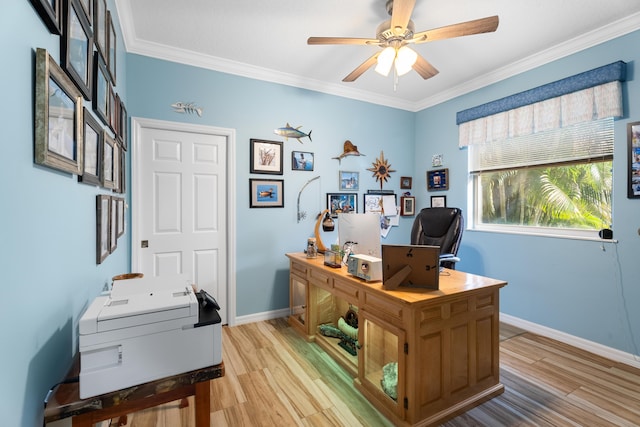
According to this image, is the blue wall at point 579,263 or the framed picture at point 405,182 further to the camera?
the framed picture at point 405,182

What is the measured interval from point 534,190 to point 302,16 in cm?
284

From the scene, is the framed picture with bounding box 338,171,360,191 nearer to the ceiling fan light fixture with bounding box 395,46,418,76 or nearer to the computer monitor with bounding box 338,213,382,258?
the computer monitor with bounding box 338,213,382,258

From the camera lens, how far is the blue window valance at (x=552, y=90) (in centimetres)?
242

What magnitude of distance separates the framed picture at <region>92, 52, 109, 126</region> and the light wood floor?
5.87 ft

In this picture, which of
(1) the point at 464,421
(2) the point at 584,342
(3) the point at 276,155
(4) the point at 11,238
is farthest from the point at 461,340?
(3) the point at 276,155

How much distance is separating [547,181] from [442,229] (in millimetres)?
1170

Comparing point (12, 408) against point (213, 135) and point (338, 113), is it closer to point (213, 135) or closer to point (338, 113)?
point (213, 135)

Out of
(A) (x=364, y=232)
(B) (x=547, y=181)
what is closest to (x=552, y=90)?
(B) (x=547, y=181)

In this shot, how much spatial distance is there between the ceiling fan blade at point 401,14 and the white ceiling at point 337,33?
1.23ft

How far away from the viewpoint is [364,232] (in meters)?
2.40

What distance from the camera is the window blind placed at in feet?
8.54

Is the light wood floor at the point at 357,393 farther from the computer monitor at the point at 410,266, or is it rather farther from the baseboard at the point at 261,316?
the computer monitor at the point at 410,266

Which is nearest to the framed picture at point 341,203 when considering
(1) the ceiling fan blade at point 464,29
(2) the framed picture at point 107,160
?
(1) the ceiling fan blade at point 464,29

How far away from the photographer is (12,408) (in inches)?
28.0
